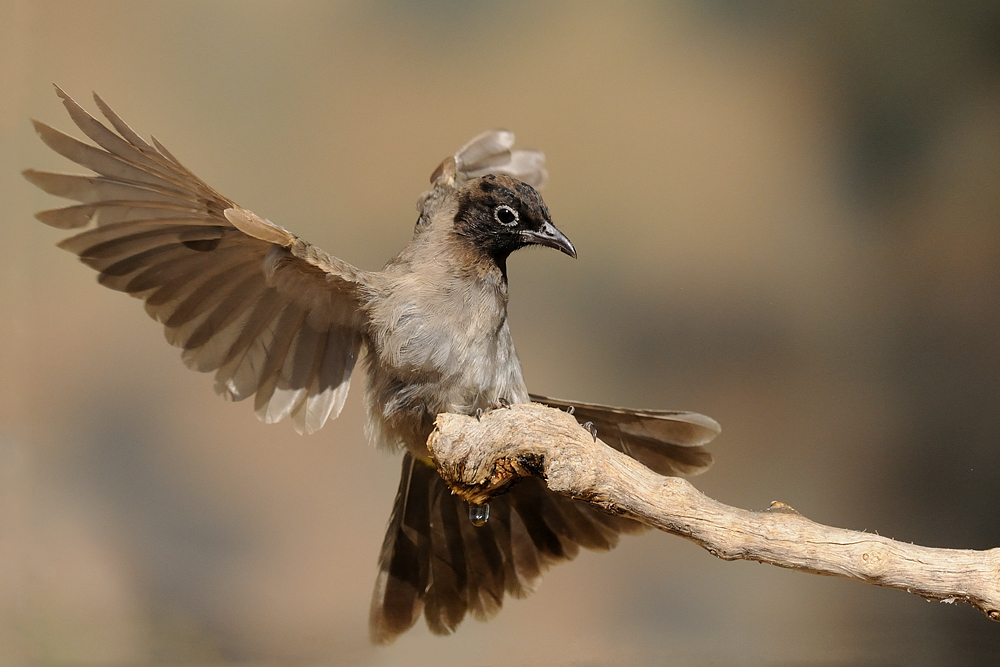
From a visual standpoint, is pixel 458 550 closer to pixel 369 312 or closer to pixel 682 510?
pixel 369 312

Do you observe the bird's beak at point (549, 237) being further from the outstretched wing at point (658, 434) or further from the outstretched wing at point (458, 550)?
the outstretched wing at point (458, 550)

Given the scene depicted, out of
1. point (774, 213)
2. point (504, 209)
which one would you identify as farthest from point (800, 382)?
point (504, 209)

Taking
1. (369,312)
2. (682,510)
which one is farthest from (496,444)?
(369,312)

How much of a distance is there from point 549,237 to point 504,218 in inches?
5.2

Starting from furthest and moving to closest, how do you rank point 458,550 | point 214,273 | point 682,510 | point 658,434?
point 458,550 < point 658,434 < point 214,273 < point 682,510

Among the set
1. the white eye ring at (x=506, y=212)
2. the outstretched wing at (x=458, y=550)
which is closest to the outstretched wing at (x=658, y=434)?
the outstretched wing at (x=458, y=550)

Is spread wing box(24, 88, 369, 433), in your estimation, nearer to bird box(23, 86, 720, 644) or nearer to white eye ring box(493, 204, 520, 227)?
bird box(23, 86, 720, 644)

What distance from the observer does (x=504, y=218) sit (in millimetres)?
2221

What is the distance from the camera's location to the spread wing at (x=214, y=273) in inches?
77.4

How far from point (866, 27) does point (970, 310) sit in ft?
3.98

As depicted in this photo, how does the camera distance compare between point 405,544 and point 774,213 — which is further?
point 774,213

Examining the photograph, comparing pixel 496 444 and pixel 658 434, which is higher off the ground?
pixel 658 434

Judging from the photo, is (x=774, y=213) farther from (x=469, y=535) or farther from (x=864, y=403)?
(x=469, y=535)

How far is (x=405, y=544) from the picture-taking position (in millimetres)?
2621
